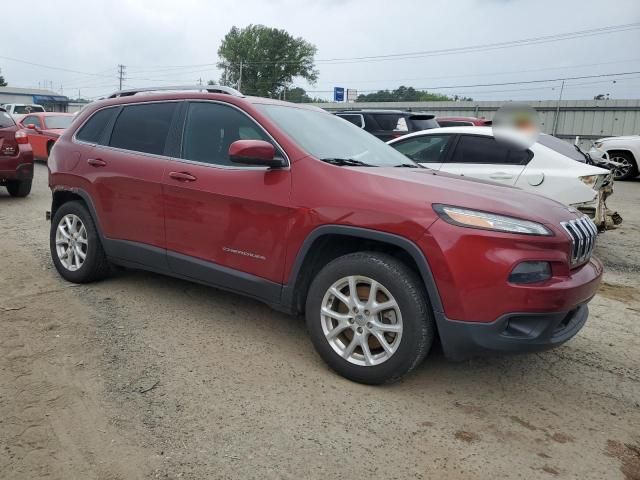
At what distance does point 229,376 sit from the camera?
10.5 ft

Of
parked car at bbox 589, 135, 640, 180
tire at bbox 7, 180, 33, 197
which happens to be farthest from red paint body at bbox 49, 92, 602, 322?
parked car at bbox 589, 135, 640, 180

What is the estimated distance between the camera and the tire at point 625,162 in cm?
1434

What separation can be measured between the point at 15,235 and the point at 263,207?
4.81m

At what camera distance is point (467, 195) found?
2.94 metres

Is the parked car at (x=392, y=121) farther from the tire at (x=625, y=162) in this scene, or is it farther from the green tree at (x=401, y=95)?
the green tree at (x=401, y=95)

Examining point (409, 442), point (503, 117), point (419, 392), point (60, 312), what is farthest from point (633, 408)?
point (60, 312)

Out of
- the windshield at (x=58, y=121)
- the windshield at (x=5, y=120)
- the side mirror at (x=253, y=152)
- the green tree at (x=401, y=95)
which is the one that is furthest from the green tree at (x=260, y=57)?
the side mirror at (x=253, y=152)

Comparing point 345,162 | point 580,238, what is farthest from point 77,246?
point 580,238

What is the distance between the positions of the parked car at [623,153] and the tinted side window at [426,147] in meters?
9.21

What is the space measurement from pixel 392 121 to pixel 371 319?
964 cm

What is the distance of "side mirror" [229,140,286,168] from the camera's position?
3277mm

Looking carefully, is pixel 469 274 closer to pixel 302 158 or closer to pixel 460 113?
pixel 302 158

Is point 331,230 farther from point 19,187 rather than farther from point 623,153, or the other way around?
point 623,153

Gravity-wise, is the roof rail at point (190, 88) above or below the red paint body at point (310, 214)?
above
